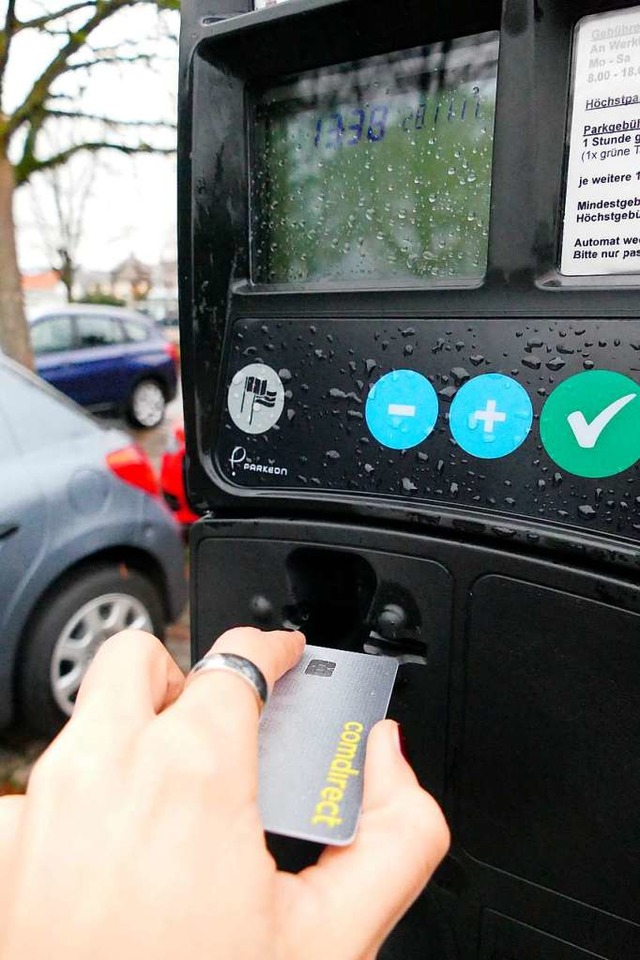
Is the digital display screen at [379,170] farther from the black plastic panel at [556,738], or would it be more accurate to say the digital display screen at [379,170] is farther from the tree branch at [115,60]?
the tree branch at [115,60]

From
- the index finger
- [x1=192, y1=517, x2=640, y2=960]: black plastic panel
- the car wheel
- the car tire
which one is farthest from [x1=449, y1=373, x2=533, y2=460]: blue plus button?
the car wheel

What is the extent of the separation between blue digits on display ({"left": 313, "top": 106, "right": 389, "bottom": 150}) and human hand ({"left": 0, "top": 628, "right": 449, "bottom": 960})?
76cm

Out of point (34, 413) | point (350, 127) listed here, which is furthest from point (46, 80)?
point (350, 127)

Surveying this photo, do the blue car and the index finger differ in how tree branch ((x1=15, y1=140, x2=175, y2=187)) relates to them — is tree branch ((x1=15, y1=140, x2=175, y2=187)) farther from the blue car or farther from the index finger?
the index finger

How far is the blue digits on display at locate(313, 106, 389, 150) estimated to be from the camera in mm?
1077

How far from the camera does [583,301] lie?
3.02 ft

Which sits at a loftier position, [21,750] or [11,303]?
[11,303]

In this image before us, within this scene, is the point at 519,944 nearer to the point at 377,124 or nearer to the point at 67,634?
the point at 377,124

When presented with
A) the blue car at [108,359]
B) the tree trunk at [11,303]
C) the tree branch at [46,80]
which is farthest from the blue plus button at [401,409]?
the blue car at [108,359]

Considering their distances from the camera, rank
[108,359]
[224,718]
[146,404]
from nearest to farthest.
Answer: [224,718] → [108,359] → [146,404]

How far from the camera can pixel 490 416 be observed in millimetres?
999

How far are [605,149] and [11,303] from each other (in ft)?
17.6

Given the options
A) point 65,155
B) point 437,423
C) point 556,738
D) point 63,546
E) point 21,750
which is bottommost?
point 21,750

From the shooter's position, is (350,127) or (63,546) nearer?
(350,127)
